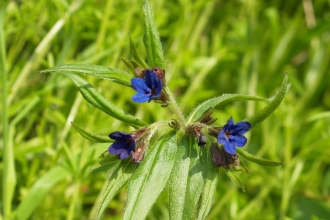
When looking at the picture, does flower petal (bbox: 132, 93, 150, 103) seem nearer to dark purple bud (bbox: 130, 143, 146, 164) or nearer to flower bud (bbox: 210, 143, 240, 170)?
dark purple bud (bbox: 130, 143, 146, 164)

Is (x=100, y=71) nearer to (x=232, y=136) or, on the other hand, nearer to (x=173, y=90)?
(x=232, y=136)

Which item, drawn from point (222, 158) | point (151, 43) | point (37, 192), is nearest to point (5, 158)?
point (37, 192)

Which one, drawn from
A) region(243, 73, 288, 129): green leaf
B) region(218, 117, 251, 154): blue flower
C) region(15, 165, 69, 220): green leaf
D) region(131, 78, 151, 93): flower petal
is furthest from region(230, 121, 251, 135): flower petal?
region(15, 165, 69, 220): green leaf

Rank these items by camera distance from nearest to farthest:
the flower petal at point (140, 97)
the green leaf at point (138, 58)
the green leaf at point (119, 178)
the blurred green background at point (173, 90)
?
the flower petal at point (140, 97) < the green leaf at point (119, 178) < the green leaf at point (138, 58) < the blurred green background at point (173, 90)

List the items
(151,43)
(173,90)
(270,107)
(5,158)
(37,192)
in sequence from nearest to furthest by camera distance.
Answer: (270,107)
(151,43)
(5,158)
(37,192)
(173,90)

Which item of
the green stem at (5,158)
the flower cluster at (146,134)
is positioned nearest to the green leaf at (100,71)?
the flower cluster at (146,134)

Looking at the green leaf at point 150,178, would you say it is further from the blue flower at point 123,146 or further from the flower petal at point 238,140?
the flower petal at point 238,140
